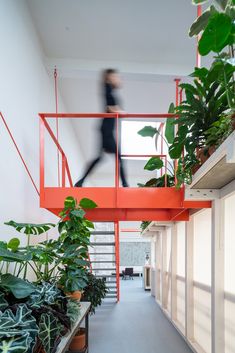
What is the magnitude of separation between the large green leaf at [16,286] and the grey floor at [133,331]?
10.3 feet

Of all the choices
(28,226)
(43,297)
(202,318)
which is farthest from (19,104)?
(202,318)

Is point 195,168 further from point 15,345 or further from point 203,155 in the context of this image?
point 15,345

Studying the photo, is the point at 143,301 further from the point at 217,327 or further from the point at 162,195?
the point at 162,195

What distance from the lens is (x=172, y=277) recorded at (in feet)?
21.7

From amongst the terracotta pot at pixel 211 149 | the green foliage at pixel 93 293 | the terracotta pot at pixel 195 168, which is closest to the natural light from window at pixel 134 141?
the green foliage at pixel 93 293

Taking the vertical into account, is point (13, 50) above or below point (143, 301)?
above

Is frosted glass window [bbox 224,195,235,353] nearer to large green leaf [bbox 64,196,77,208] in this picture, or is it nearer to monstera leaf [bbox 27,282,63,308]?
large green leaf [bbox 64,196,77,208]

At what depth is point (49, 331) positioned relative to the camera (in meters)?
2.20

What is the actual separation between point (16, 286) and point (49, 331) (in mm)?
394

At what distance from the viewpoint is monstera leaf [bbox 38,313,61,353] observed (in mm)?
2148

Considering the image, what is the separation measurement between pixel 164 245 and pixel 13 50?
6149mm

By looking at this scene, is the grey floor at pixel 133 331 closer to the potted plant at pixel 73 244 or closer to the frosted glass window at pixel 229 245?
the frosted glass window at pixel 229 245

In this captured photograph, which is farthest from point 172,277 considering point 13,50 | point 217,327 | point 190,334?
point 13,50

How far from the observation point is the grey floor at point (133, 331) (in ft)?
16.3
